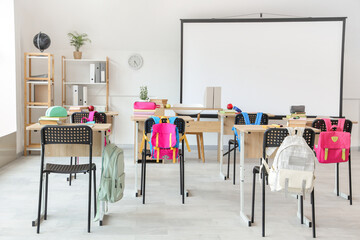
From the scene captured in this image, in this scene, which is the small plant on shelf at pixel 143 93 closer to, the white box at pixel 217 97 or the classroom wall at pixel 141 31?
the classroom wall at pixel 141 31

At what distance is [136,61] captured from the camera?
6.97m

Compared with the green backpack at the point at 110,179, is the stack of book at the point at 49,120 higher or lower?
higher

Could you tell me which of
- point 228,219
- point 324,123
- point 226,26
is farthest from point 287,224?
point 226,26

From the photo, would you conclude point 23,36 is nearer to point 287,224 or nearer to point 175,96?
point 175,96

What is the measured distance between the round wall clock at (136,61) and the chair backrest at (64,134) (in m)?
4.34

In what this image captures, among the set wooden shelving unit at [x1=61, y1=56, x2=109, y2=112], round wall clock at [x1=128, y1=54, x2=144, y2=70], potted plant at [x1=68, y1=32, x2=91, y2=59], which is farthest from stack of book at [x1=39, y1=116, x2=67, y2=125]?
round wall clock at [x1=128, y1=54, x2=144, y2=70]

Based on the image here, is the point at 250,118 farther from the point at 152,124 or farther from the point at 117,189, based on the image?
the point at 117,189

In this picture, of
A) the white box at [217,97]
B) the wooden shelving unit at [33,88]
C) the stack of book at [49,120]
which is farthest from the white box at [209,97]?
the wooden shelving unit at [33,88]

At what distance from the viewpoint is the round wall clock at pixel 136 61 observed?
696 centimetres

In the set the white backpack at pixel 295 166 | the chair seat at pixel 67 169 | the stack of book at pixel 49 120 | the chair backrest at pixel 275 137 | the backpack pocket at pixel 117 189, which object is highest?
the stack of book at pixel 49 120

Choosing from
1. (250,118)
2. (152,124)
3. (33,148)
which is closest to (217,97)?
(250,118)

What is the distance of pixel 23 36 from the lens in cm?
632

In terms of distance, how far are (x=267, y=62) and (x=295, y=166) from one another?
14.1 feet

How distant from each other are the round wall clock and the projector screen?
91 centimetres
